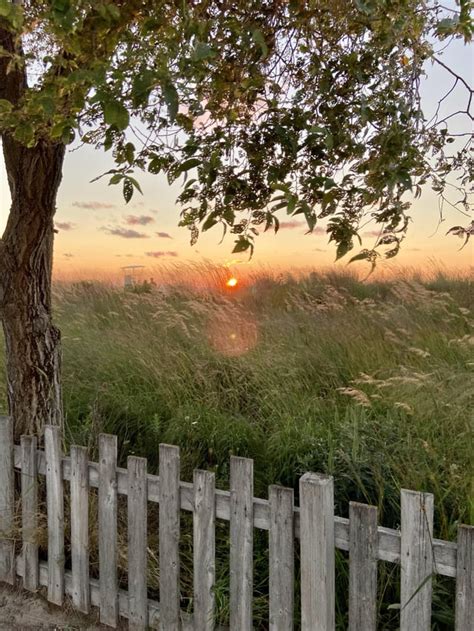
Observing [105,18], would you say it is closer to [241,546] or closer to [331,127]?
[331,127]

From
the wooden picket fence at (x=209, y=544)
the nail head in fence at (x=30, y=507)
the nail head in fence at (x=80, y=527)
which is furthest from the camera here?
the nail head in fence at (x=30, y=507)

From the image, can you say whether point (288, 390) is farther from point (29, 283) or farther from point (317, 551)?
point (317, 551)

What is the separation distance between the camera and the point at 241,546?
229 centimetres

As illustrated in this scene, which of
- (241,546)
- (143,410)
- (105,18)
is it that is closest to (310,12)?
(105,18)

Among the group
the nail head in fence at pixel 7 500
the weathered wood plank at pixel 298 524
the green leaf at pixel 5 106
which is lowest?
the nail head in fence at pixel 7 500

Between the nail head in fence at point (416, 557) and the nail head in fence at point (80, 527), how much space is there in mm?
1584

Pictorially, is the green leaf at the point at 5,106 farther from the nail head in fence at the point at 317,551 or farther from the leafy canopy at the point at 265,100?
the nail head in fence at the point at 317,551

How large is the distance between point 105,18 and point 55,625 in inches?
112

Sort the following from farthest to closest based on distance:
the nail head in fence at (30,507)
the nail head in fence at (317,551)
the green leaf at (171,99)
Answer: the nail head in fence at (30,507)
the nail head in fence at (317,551)
the green leaf at (171,99)

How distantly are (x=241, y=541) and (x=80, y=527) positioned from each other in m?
0.99

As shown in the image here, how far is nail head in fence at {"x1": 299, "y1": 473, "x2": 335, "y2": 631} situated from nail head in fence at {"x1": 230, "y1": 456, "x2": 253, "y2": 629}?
0.24m

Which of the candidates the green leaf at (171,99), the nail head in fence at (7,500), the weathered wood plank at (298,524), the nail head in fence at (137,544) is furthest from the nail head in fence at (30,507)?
the green leaf at (171,99)

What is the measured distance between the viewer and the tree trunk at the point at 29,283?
10.6ft

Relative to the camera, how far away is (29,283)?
3.31 m
